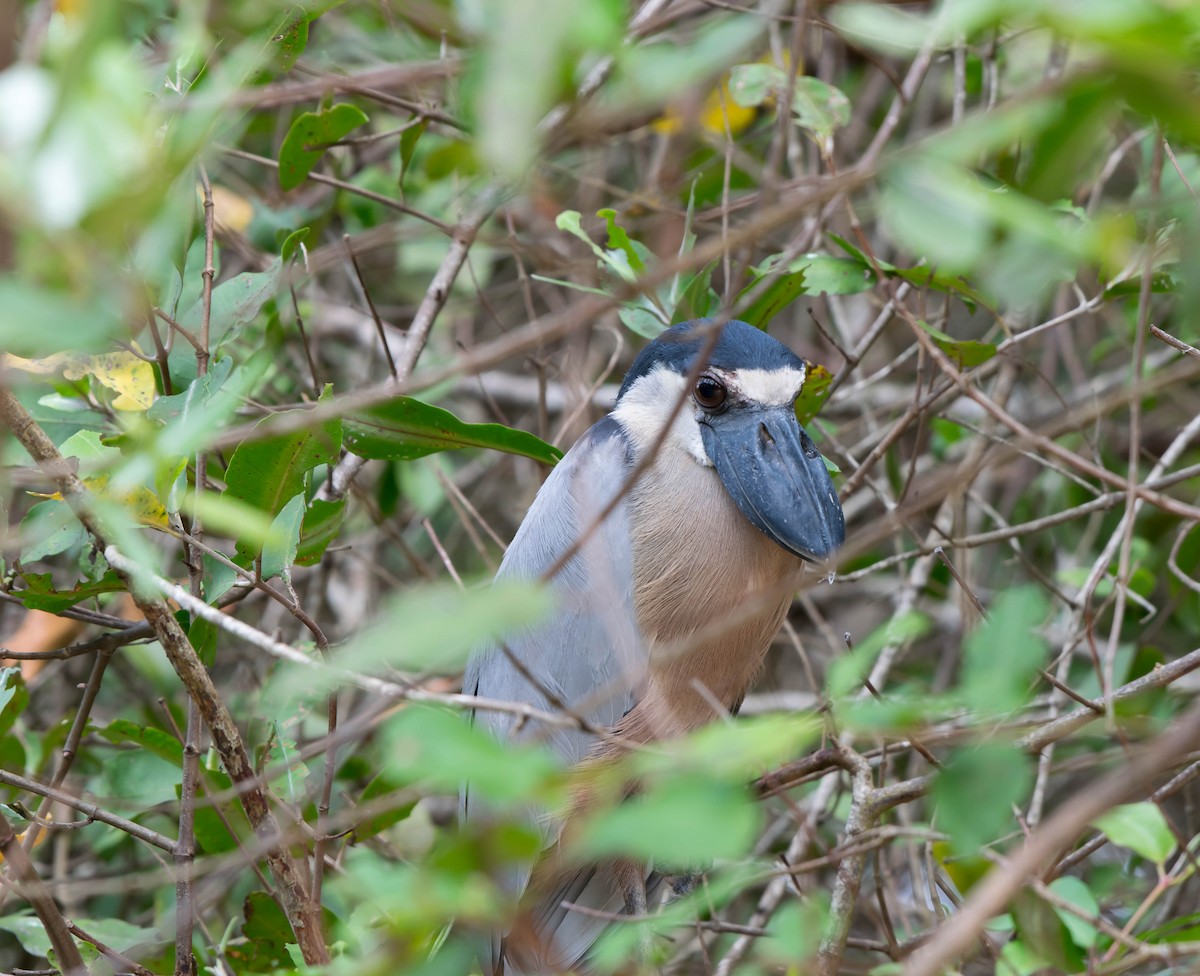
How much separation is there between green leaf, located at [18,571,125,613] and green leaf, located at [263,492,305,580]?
267 millimetres

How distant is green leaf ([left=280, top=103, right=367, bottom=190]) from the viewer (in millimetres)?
2004

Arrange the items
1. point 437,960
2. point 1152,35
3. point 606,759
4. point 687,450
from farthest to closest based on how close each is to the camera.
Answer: point 687,450
point 606,759
point 437,960
point 1152,35

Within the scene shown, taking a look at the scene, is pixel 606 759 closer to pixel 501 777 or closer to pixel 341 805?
pixel 341 805

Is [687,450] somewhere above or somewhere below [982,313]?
above

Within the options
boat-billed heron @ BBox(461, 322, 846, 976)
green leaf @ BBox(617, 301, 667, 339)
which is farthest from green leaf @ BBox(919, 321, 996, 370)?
green leaf @ BBox(617, 301, 667, 339)

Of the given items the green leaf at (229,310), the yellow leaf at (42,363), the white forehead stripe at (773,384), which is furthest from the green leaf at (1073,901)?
the yellow leaf at (42,363)

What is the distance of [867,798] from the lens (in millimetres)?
1430

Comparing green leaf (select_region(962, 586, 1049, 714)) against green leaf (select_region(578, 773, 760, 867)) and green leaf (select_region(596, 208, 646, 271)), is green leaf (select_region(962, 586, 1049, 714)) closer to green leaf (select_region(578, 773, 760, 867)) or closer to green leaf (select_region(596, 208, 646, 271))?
green leaf (select_region(578, 773, 760, 867))

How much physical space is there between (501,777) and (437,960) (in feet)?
0.88

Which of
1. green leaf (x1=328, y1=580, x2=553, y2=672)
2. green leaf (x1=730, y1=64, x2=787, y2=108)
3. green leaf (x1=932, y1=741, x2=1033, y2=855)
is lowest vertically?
green leaf (x1=932, y1=741, x2=1033, y2=855)

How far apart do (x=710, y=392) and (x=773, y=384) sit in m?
0.12

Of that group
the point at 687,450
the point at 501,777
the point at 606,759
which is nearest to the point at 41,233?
the point at 501,777

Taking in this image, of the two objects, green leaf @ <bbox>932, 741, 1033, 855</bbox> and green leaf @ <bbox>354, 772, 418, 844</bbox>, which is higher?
green leaf @ <bbox>932, 741, 1033, 855</bbox>

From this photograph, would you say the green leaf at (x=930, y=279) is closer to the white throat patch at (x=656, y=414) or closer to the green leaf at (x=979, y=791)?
the white throat patch at (x=656, y=414)
